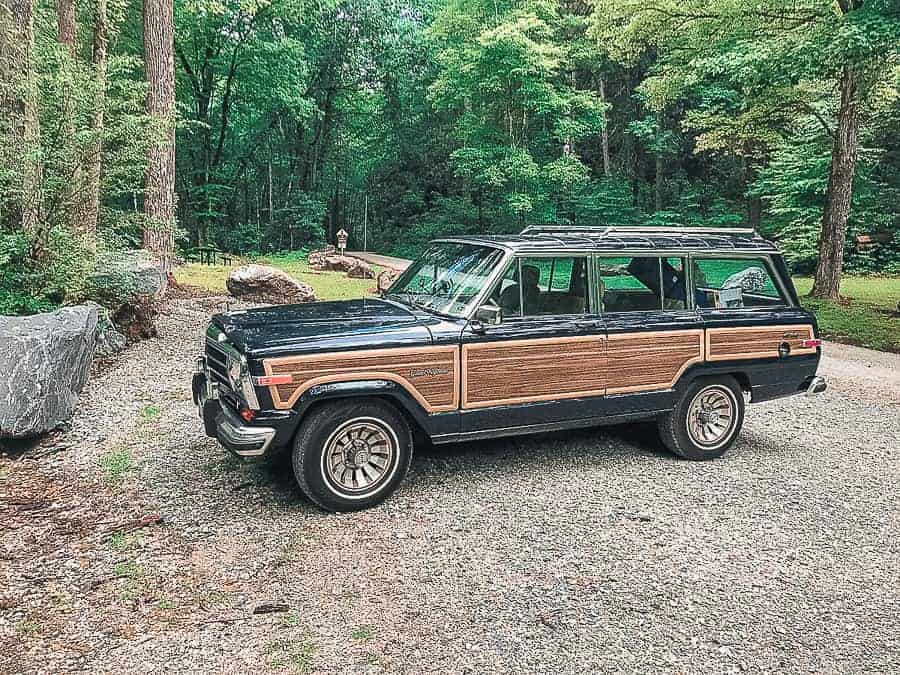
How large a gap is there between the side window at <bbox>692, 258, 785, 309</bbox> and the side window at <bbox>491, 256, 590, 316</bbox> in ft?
3.67

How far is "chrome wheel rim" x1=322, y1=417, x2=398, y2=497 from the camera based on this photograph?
4.60 meters

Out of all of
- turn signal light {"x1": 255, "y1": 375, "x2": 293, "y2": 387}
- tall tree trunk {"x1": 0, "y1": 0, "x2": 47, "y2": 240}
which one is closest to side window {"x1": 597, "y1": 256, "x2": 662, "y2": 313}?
turn signal light {"x1": 255, "y1": 375, "x2": 293, "y2": 387}

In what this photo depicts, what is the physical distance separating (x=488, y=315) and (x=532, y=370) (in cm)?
55

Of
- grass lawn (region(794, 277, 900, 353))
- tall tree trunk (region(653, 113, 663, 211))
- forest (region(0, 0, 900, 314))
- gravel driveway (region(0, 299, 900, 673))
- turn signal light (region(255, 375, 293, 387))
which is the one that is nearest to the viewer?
gravel driveway (region(0, 299, 900, 673))

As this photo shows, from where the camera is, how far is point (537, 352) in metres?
5.16

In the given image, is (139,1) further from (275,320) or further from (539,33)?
(275,320)

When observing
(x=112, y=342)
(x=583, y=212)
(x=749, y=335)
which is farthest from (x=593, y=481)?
(x=583, y=212)

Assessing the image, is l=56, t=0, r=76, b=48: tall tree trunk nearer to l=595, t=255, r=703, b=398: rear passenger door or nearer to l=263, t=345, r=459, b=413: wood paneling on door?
l=263, t=345, r=459, b=413: wood paneling on door

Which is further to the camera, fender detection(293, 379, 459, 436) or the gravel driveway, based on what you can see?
fender detection(293, 379, 459, 436)

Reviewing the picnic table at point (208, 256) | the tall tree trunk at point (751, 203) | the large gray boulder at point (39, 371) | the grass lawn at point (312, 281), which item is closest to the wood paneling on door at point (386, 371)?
the large gray boulder at point (39, 371)

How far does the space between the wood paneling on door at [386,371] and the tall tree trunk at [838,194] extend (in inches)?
539

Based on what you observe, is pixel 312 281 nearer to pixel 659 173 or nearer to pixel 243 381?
pixel 243 381

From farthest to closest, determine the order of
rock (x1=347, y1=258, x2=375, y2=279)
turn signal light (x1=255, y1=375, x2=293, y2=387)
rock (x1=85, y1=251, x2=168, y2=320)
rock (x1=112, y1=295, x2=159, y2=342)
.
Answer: rock (x1=347, y1=258, x2=375, y2=279) → rock (x1=112, y1=295, x2=159, y2=342) → rock (x1=85, y1=251, x2=168, y2=320) → turn signal light (x1=255, y1=375, x2=293, y2=387)

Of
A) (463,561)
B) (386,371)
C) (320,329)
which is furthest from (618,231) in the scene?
(463,561)
